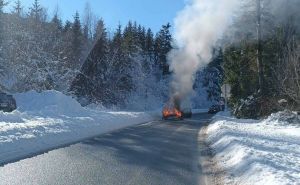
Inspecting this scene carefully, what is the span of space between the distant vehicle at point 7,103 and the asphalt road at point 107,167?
75.9ft

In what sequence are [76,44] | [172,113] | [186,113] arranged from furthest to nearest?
[76,44] < [186,113] < [172,113]

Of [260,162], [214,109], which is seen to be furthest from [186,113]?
[260,162]

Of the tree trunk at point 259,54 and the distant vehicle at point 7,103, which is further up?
the tree trunk at point 259,54

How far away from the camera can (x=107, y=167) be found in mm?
13070

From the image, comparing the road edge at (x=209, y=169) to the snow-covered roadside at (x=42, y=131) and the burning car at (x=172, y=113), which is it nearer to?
the snow-covered roadside at (x=42, y=131)

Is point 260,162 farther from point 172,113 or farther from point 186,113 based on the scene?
point 186,113

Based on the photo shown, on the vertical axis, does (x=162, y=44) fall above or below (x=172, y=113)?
above

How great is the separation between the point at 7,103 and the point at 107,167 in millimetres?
28809

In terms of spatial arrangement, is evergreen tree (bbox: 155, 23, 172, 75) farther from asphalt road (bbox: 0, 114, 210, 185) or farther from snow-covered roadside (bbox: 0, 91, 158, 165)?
asphalt road (bbox: 0, 114, 210, 185)

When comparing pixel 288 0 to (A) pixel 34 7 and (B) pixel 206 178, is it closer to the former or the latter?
(B) pixel 206 178

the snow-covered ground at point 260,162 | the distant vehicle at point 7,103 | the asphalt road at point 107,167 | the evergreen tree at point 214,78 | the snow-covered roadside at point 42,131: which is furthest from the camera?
the evergreen tree at point 214,78

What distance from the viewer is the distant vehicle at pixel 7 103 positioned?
39750 mm

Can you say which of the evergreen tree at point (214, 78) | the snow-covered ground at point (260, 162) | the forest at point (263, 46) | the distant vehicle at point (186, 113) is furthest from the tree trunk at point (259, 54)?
the evergreen tree at point (214, 78)

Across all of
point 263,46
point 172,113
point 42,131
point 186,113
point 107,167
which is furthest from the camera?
point 186,113
